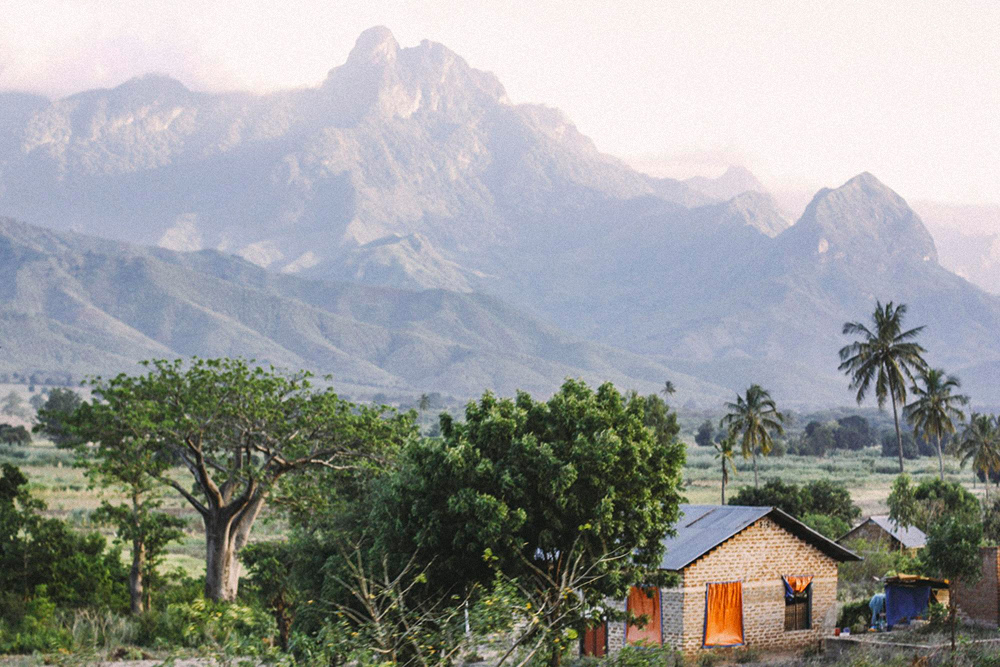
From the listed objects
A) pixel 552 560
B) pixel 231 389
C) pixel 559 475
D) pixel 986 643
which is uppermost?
pixel 231 389

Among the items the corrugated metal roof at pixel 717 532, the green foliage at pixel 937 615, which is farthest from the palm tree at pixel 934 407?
the corrugated metal roof at pixel 717 532

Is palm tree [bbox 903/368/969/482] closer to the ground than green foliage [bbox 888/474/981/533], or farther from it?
farther from it

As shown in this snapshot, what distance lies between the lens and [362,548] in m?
31.1

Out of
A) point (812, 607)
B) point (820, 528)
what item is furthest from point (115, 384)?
point (820, 528)

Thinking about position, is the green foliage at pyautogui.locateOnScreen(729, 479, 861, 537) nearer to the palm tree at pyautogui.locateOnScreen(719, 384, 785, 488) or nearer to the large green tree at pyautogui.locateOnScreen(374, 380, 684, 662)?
the palm tree at pyautogui.locateOnScreen(719, 384, 785, 488)

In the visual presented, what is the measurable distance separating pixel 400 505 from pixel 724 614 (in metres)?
11.6

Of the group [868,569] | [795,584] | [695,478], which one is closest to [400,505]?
[795,584]

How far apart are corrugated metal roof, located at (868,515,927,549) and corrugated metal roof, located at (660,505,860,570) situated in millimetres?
22381

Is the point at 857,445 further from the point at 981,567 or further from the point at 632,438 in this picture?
the point at 632,438

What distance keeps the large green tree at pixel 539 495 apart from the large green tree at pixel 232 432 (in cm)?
1179

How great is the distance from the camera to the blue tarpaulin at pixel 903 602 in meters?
39.2

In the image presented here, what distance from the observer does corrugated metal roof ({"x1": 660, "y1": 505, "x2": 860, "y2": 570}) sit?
3353cm

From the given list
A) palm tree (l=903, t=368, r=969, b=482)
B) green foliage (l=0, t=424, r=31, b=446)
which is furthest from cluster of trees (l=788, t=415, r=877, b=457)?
green foliage (l=0, t=424, r=31, b=446)

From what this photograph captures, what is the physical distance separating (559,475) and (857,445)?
177177 millimetres
